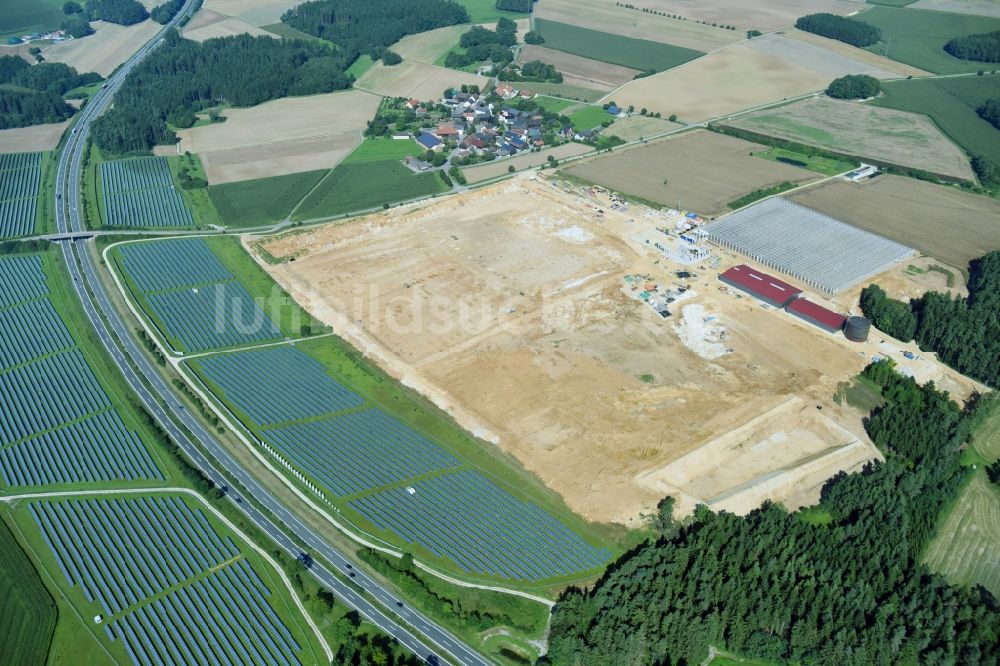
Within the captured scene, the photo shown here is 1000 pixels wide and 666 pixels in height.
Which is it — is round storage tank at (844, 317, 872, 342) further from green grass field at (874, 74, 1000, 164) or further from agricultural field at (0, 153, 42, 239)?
agricultural field at (0, 153, 42, 239)

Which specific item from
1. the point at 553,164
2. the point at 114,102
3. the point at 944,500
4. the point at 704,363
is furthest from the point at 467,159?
the point at 944,500

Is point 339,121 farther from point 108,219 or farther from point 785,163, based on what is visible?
point 785,163

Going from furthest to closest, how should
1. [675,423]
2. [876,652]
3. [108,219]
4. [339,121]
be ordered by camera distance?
[339,121] → [108,219] → [675,423] → [876,652]

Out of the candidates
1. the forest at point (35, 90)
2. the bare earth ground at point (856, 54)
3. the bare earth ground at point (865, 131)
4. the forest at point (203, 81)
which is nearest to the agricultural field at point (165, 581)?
the forest at point (203, 81)

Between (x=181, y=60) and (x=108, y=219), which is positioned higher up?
(x=181, y=60)

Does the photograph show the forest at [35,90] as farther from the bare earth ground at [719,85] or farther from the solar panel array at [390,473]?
the bare earth ground at [719,85]

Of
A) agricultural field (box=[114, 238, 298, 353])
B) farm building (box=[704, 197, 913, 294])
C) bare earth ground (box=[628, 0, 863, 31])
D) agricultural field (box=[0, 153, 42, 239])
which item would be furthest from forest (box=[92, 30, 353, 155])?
farm building (box=[704, 197, 913, 294])

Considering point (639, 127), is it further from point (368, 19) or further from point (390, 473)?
point (390, 473)
